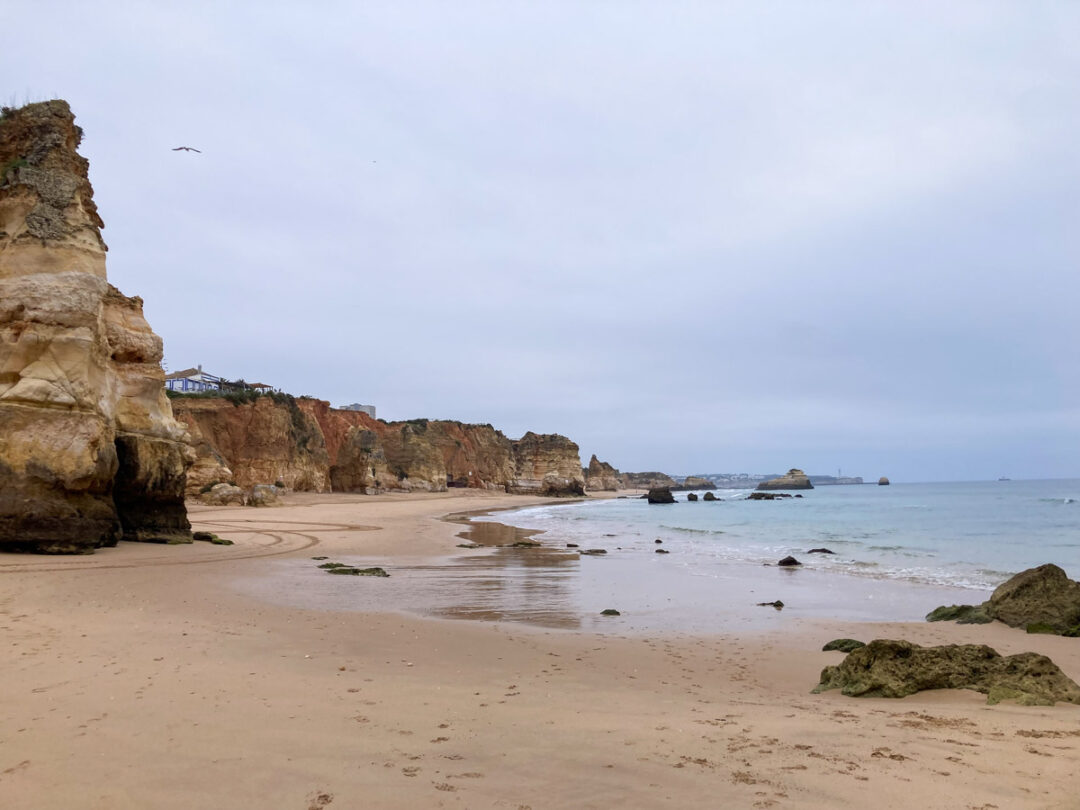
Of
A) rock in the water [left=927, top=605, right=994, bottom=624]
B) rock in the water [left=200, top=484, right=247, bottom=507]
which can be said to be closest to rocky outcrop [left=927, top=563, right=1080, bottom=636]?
rock in the water [left=927, top=605, right=994, bottom=624]

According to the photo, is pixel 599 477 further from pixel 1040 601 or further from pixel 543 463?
pixel 1040 601

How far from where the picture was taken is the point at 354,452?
57750 millimetres

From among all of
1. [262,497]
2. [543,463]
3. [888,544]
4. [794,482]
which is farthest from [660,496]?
[794,482]

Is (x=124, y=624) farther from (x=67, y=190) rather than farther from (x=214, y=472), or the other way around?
(x=214, y=472)

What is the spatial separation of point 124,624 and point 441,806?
5.92m

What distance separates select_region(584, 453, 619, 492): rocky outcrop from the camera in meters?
129

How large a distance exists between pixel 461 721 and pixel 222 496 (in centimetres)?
3315

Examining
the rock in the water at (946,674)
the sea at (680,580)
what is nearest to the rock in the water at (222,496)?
the sea at (680,580)

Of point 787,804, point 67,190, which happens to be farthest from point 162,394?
point 787,804

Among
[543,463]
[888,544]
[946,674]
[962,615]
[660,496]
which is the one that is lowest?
[660,496]

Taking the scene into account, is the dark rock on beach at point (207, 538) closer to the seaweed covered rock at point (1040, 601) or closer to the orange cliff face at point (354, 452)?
the seaweed covered rock at point (1040, 601)

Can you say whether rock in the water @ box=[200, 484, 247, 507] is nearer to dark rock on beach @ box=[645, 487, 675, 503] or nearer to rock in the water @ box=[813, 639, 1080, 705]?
rock in the water @ box=[813, 639, 1080, 705]

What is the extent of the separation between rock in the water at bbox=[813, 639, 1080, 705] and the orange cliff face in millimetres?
34148

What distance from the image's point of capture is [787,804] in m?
3.30
